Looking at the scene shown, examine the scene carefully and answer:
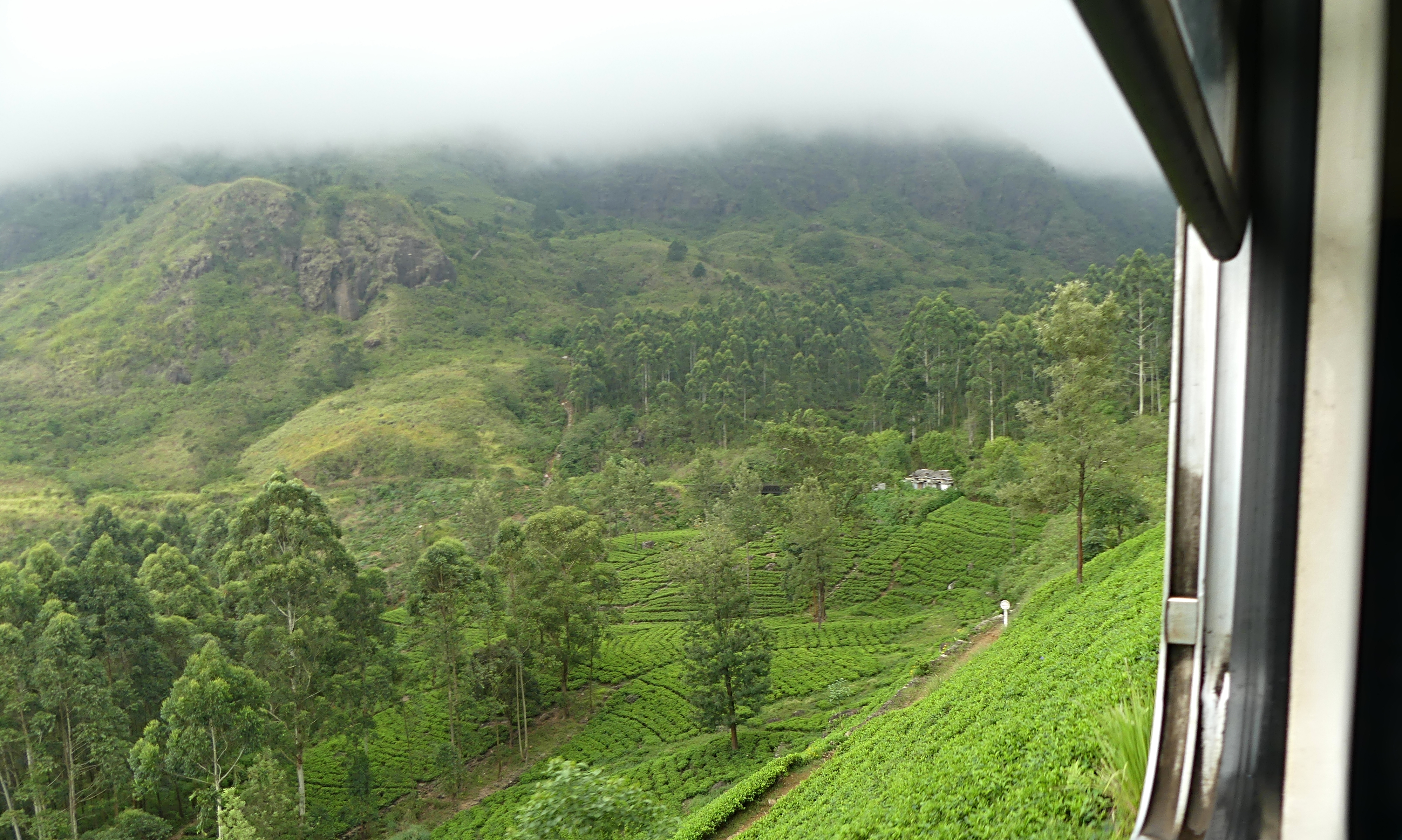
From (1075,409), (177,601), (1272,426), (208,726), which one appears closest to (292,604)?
(208,726)

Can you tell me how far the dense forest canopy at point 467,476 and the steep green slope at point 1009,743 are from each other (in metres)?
2.94

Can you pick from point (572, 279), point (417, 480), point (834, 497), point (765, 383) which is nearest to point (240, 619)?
point (834, 497)

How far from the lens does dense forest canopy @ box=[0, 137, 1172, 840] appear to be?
1891 cm

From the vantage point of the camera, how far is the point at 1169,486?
2.49 m

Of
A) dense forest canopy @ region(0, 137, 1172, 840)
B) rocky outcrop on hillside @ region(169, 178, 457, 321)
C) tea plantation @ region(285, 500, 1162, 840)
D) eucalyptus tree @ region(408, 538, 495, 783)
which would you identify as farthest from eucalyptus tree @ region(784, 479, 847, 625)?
rocky outcrop on hillside @ region(169, 178, 457, 321)

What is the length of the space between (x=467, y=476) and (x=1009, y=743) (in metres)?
58.8

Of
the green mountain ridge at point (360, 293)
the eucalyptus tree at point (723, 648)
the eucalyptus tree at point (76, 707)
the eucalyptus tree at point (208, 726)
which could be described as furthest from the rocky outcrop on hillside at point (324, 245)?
the eucalyptus tree at point (208, 726)

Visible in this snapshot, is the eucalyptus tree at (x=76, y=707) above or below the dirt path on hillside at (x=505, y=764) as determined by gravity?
above

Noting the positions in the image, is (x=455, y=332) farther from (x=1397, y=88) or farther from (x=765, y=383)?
(x=1397, y=88)

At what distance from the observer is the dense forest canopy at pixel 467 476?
18.9m

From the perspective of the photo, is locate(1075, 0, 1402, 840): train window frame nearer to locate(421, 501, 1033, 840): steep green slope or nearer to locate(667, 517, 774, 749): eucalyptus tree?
locate(421, 501, 1033, 840): steep green slope

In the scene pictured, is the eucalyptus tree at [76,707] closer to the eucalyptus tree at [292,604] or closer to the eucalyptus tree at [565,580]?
the eucalyptus tree at [292,604]

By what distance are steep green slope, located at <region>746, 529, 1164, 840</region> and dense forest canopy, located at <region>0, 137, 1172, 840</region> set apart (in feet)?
9.64

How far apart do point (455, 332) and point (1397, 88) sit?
96199 mm
